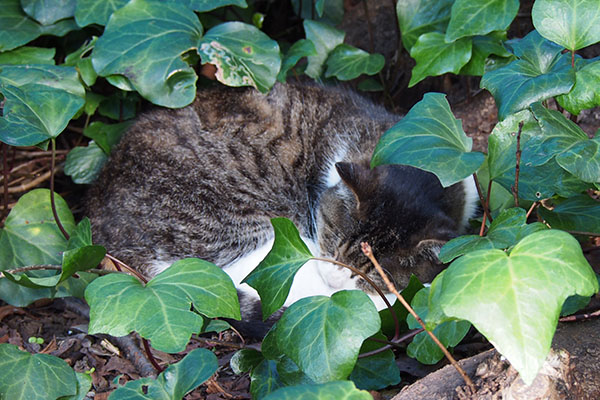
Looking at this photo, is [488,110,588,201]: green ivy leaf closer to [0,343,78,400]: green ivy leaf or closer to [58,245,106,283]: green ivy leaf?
[58,245,106,283]: green ivy leaf

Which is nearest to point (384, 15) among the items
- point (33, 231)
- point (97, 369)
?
point (33, 231)

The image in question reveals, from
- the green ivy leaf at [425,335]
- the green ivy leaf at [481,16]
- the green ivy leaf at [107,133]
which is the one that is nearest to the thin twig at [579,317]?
the green ivy leaf at [425,335]

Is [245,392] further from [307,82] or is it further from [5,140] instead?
[307,82]

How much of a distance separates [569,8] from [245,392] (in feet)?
5.02

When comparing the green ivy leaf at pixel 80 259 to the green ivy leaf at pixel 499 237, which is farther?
the green ivy leaf at pixel 80 259

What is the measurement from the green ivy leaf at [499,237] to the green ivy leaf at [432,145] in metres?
0.18

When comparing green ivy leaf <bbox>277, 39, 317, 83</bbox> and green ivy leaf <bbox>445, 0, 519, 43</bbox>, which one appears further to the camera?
green ivy leaf <bbox>277, 39, 317, 83</bbox>

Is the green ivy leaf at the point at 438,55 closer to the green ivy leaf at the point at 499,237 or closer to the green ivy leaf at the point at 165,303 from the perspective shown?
the green ivy leaf at the point at 499,237

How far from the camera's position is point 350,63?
297cm

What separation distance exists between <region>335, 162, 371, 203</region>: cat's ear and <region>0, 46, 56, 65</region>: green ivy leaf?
145 cm

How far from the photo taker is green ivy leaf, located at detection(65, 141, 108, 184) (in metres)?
2.75

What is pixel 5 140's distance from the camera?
1894 millimetres

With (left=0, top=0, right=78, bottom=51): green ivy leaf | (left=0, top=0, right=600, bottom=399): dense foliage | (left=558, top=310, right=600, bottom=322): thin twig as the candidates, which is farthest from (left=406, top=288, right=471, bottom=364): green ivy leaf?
→ (left=0, top=0, right=78, bottom=51): green ivy leaf

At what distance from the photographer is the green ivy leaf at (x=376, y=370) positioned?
170cm
